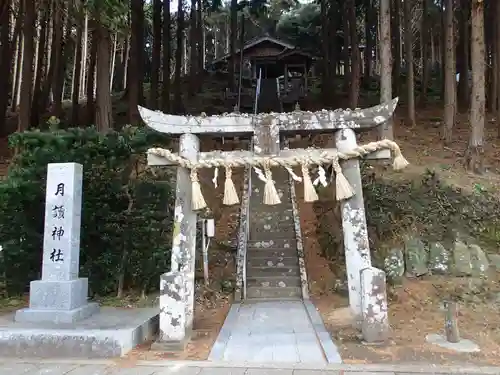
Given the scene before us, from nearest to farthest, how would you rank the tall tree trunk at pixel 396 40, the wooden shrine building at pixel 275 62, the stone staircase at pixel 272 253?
1. the stone staircase at pixel 272 253
2. the tall tree trunk at pixel 396 40
3. the wooden shrine building at pixel 275 62

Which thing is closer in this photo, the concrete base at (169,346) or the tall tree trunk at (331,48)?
the concrete base at (169,346)

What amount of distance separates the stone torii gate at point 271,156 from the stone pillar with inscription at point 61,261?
171 centimetres

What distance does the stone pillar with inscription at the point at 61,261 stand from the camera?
7.07m

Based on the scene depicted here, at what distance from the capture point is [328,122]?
23.5ft

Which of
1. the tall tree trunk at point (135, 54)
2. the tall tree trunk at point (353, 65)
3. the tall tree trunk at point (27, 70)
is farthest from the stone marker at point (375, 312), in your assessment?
the tall tree trunk at point (27, 70)

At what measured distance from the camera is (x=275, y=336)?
6.91 metres

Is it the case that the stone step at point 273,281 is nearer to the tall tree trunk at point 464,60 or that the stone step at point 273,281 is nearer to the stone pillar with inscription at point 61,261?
the stone pillar with inscription at point 61,261

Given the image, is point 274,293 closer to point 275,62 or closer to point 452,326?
point 452,326

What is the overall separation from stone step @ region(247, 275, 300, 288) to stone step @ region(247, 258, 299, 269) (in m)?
0.42

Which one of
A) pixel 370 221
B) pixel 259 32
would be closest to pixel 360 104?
pixel 370 221

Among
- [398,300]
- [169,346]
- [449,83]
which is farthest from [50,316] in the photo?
[449,83]

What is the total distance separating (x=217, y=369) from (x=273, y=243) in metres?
6.25

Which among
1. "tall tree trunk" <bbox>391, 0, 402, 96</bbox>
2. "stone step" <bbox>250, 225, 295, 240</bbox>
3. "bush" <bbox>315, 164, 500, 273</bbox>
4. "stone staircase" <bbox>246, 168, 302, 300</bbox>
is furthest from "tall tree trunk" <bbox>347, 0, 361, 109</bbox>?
"stone step" <bbox>250, 225, 295, 240</bbox>

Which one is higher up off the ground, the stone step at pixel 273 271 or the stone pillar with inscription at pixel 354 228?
the stone pillar with inscription at pixel 354 228
